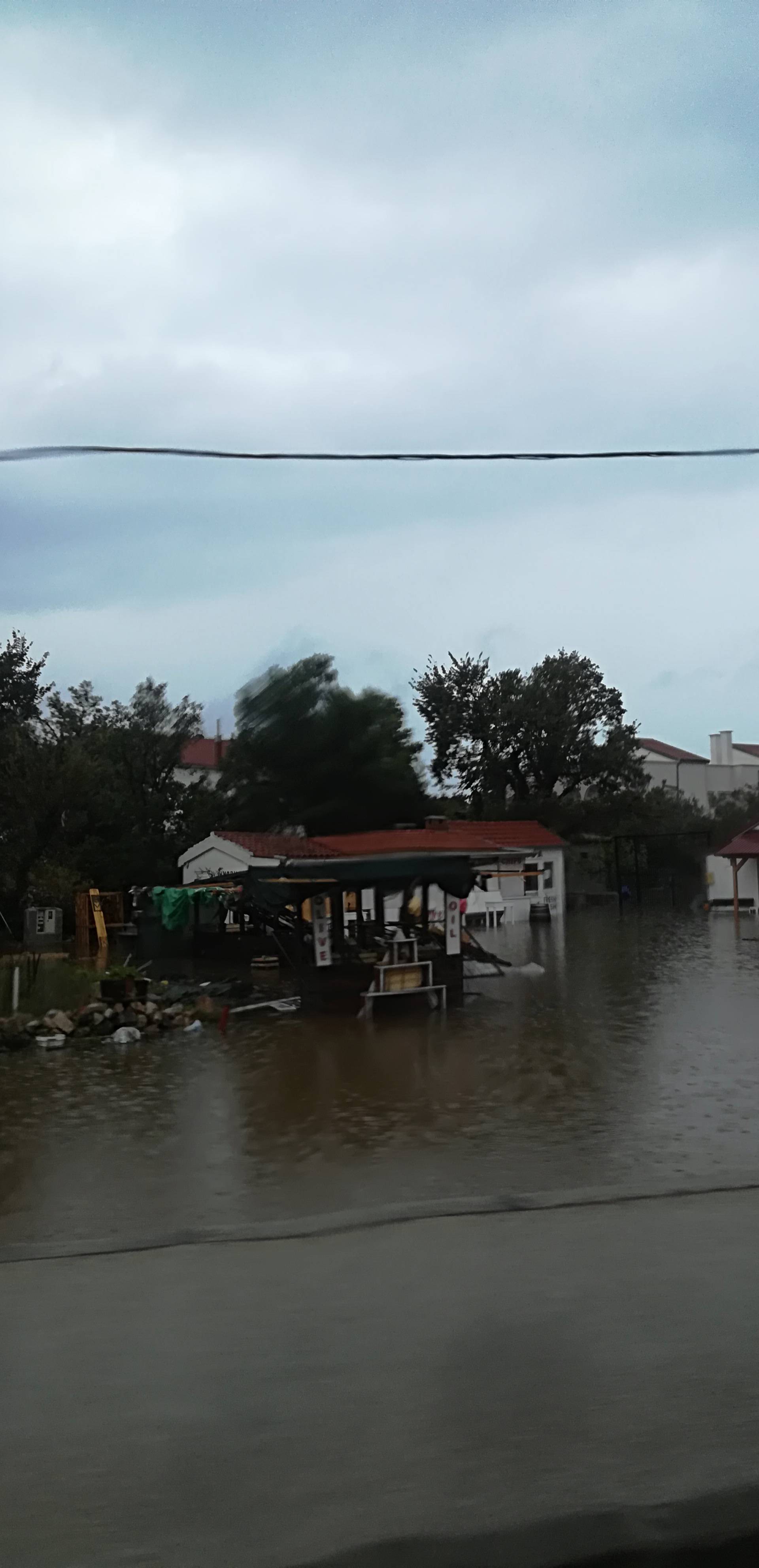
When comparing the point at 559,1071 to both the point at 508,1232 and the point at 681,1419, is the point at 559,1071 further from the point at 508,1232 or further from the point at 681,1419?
the point at 681,1419

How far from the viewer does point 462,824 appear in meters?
44.2

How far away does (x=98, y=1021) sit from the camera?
17.1 meters

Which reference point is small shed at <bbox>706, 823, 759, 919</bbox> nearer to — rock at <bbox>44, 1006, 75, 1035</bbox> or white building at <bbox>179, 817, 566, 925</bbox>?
A: white building at <bbox>179, 817, 566, 925</bbox>

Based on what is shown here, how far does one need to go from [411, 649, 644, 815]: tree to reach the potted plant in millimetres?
43495

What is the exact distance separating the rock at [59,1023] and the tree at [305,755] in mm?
23770

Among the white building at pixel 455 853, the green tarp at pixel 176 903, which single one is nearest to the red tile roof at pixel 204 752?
the white building at pixel 455 853

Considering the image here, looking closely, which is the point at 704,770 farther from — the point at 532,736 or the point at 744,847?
the point at 744,847

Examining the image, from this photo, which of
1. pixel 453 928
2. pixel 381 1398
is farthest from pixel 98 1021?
pixel 381 1398

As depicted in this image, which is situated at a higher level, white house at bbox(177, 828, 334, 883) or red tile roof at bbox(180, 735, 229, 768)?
red tile roof at bbox(180, 735, 229, 768)

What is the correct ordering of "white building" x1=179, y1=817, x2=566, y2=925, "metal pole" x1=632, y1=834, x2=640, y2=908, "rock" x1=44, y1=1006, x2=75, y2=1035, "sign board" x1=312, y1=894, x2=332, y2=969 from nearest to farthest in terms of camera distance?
"rock" x1=44, y1=1006, x2=75, y2=1035 < "sign board" x1=312, y1=894, x2=332, y2=969 < "white building" x1=179, y1=817, x2=566, y2=925 < "metal pole" x1=632, y1=834, x2=640, y2=908

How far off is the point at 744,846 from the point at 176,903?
68.1 ft

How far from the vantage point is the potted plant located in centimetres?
1792

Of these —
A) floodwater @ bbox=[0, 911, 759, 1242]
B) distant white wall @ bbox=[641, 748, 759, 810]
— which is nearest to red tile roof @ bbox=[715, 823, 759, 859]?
floodwater @ bbox=[0, 911, 759, 1242]

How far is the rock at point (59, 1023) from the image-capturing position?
16422 millimetres
